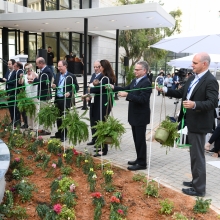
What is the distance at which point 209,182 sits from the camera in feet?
15.1

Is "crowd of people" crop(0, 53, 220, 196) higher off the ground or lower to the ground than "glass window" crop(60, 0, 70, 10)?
lower

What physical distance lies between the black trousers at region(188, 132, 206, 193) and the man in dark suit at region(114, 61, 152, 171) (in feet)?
Answer: 3.29

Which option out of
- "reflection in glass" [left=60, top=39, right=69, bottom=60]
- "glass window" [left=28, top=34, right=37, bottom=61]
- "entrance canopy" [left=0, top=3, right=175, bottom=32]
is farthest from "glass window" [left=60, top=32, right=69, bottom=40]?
"entrance canopy" [left=0, top=3, right=175, bottom=32]

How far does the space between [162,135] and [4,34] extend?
12.4 m

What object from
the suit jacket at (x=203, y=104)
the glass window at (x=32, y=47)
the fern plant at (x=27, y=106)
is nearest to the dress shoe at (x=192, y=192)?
the suit jacket at (x=203, y=104)

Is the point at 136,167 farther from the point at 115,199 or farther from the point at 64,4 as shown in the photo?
the point at 64,4

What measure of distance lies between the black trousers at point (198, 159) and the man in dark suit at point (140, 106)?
3.29 feet

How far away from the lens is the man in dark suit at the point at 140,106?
4582mm

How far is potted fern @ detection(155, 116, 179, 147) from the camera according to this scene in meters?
4.14

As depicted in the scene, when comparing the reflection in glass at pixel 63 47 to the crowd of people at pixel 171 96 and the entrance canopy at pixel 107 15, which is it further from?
the crowd of people at pixel 171 96

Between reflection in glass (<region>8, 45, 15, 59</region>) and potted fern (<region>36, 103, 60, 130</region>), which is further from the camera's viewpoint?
reflection in glass (<region>8, 45, 15, 59</region>)

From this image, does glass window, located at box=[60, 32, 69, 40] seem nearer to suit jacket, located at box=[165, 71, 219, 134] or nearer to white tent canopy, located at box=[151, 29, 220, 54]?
white tent canopy, located at box=[151, 29, 220, 54]

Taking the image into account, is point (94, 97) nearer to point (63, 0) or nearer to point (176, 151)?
point (176, 151)

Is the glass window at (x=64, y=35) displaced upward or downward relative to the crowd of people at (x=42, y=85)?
upward
